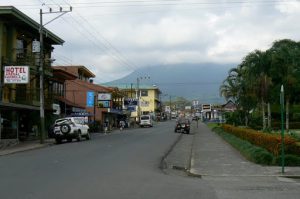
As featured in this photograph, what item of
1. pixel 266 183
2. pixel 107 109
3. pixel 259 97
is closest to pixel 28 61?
pixel 259 97

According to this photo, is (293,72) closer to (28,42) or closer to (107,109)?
(28,42)

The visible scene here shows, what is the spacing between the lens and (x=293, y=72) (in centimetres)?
5406

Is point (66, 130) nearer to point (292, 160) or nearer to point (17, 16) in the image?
point (17, 16)

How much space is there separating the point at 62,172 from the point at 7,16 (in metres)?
26.2

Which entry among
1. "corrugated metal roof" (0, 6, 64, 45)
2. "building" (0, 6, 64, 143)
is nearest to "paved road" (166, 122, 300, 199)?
"building" (0, 6, 64, 143)

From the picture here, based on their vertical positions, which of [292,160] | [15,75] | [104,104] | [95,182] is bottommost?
[95,182]

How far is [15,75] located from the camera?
1447 inches

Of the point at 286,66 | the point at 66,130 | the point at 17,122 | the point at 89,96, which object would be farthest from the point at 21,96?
the point at 89,96

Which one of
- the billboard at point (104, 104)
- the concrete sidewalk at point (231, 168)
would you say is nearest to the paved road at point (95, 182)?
the concrete sidewalk at point (231, 168)

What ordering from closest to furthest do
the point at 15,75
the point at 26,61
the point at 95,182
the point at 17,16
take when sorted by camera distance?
the point at 95,182 < the point at 15,75 < the point at 17,16 < the point at 26,61

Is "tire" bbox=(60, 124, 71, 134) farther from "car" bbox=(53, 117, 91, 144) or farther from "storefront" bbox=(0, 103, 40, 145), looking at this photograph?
"storefront" bbox=(0, 103, 40, 145)

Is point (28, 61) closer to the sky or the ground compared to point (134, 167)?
closer to the sky

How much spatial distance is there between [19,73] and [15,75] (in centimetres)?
30

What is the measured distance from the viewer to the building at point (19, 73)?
3756 cm
